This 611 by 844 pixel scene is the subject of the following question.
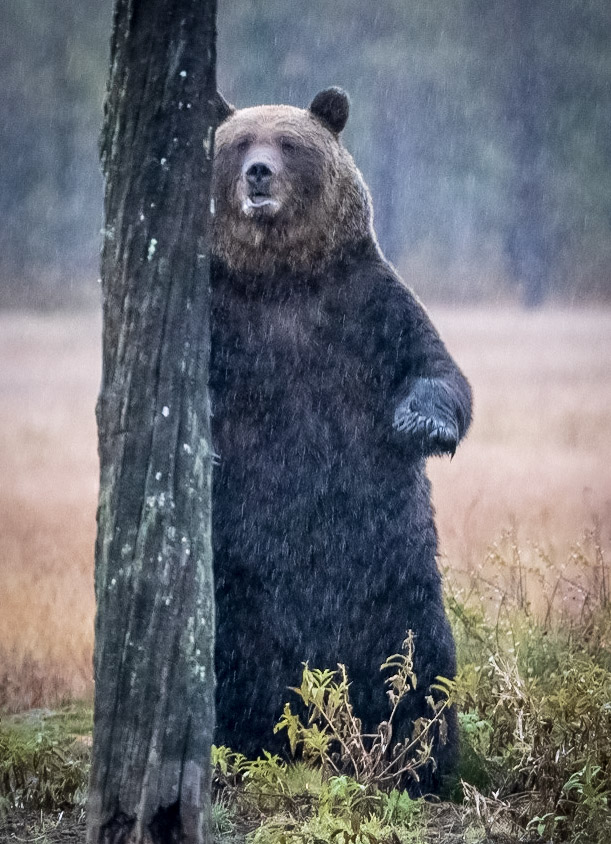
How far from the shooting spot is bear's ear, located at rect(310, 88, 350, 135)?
4102mm

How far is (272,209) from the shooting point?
12.6 ft

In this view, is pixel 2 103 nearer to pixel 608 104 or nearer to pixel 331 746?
pixel 608 104

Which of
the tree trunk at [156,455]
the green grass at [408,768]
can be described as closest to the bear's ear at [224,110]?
the tree trunk at [156,455]

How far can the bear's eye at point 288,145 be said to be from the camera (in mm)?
3961

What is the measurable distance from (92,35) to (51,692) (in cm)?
313

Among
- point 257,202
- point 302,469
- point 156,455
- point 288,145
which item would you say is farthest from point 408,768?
point 288,145

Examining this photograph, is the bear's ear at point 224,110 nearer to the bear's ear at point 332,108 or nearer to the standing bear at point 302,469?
the standing bear at point 302,469

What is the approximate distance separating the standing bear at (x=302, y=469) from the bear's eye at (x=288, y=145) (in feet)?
0.04

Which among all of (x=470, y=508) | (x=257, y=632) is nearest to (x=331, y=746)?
(x=257, y=632)

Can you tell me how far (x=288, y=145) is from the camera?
3.97 m

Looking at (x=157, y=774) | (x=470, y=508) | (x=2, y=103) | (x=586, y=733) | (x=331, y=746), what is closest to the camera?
(x=157, y=774)

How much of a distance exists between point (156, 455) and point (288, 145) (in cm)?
170

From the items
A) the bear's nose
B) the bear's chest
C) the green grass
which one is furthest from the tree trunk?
the bear's chest

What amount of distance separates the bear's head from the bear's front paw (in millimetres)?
667
